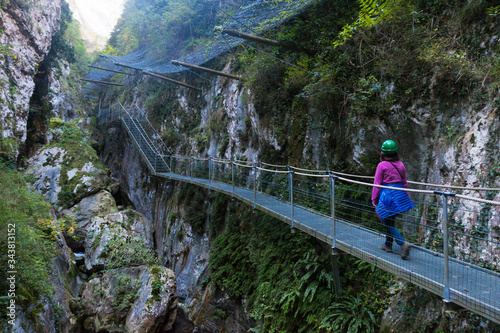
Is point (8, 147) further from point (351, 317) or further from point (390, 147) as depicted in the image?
point (390, 147)

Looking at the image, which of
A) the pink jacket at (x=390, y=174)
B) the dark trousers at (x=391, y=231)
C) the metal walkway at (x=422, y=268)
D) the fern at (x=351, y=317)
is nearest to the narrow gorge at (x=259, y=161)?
the fern at (x=351, y=317)

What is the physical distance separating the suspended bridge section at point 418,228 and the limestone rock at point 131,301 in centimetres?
326

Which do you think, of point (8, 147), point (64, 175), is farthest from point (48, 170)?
point (8, 147)

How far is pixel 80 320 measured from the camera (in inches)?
300

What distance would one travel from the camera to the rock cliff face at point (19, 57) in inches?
359

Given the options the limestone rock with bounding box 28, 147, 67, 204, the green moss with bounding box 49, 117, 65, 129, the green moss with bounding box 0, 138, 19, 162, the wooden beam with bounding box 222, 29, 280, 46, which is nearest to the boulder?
the limestone rock with bounding box 28, 147, 67, 204

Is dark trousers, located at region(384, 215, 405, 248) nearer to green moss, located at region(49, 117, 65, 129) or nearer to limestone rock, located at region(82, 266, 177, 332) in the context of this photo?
limestone rock, located at region(82, 266, 177, 332)

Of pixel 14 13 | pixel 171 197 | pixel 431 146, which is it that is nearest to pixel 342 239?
pixel 431 146

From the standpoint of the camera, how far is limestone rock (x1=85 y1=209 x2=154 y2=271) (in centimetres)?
932

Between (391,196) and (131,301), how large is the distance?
7.67m

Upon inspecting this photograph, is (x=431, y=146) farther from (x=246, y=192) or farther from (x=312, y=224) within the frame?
(x=246, y=192)

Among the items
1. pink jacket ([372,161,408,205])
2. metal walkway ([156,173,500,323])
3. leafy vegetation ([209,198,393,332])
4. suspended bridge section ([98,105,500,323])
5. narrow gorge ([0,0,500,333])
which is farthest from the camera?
leafy vegetation ([209,198,393,332])

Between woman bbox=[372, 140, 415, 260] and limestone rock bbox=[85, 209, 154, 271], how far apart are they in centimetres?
826

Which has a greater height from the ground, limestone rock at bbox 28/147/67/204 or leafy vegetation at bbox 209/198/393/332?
limestone rock at bbox 28/147/67/204
